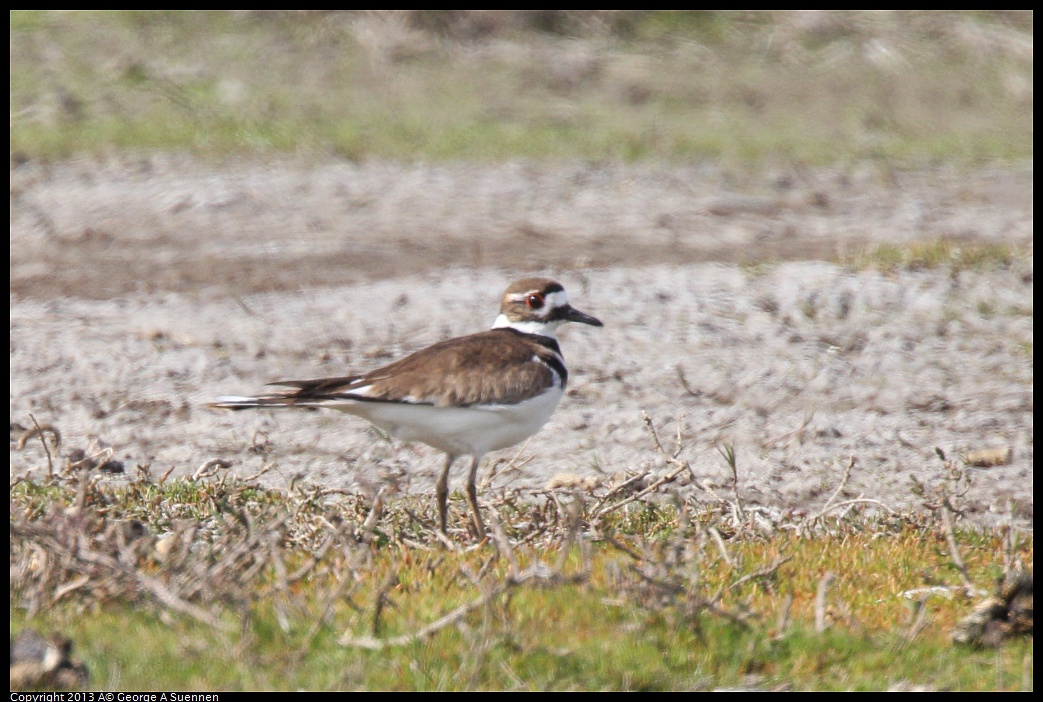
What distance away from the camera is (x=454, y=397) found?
6.45 metres

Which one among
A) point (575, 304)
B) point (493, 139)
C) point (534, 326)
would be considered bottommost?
point (493, 139)

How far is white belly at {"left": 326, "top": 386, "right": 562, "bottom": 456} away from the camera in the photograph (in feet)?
21.0

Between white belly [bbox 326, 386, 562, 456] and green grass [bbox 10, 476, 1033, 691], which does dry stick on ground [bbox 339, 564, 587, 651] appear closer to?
green grass [bbox 10, 476, 1033, 691]

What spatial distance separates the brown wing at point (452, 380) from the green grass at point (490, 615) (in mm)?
648

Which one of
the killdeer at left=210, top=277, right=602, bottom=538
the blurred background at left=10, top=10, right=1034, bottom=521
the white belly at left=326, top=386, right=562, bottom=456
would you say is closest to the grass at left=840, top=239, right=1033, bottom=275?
the blurred background at left=10, top=10, right=1034, bottom=521

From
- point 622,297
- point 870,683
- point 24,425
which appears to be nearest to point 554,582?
point 870,683

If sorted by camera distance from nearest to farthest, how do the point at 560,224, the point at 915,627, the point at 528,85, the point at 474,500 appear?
the point at 915,627 → the point at 474,500 → the point at 560,224 → the point at 528,85

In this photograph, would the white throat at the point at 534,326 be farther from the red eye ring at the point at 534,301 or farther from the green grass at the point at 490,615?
the green grass at the point at 490,615

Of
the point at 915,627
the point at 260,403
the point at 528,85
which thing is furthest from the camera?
the point at 528,85

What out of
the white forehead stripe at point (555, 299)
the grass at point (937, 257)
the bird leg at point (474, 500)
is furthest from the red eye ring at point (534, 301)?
the grass at point (937, 257)

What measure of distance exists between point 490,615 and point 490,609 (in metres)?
0.05

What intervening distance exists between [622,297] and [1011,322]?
2583 mm

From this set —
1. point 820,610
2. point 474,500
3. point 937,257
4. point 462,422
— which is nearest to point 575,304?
point 937,257

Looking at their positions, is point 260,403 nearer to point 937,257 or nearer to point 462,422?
point 462,422
